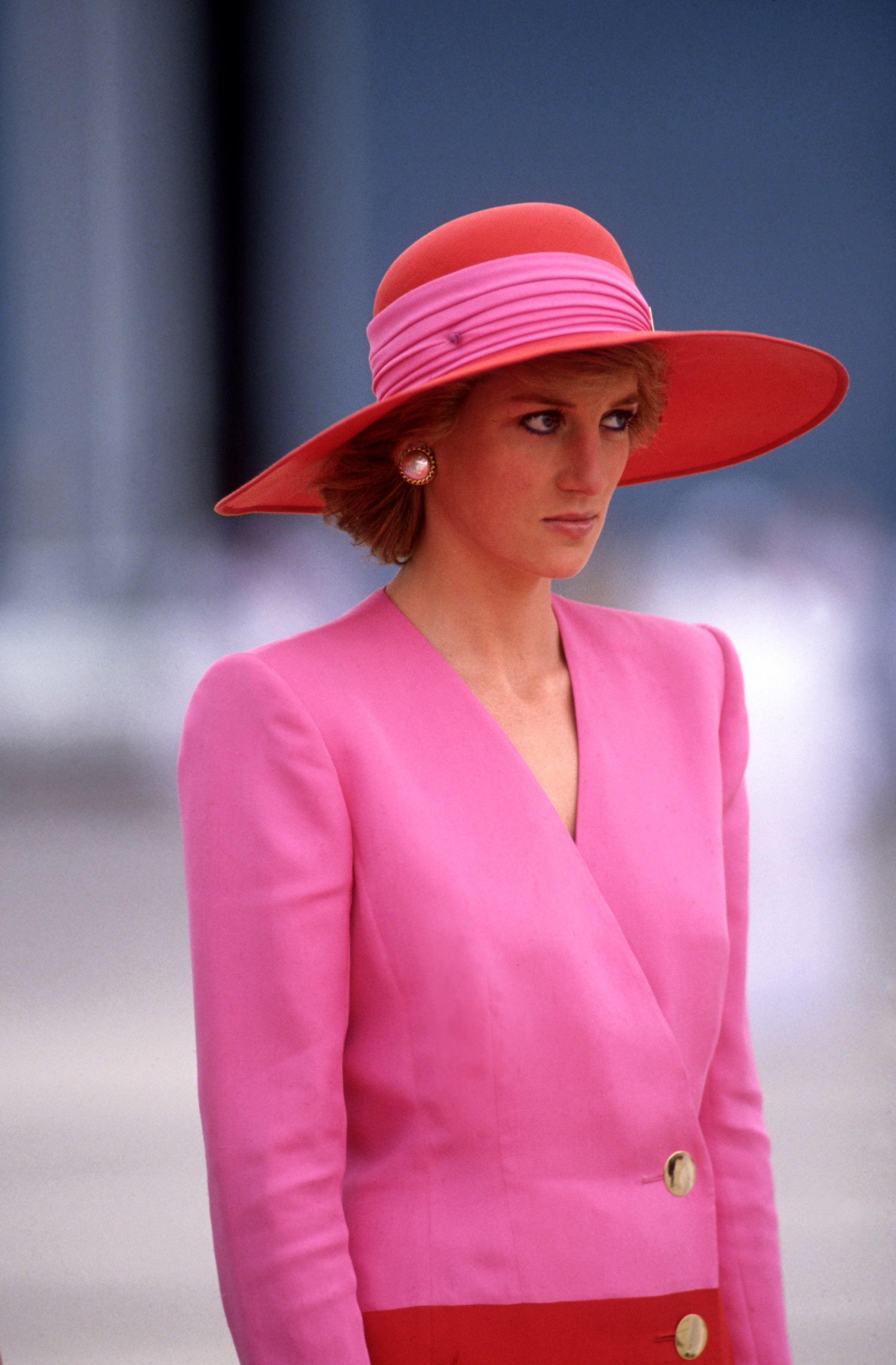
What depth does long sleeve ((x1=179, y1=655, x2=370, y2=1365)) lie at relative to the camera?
87cm

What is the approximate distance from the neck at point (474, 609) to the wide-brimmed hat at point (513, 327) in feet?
0.38

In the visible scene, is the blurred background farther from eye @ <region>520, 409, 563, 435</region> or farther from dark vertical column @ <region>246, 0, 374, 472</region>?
eye @ <region>520, 409, 563, 435</region>

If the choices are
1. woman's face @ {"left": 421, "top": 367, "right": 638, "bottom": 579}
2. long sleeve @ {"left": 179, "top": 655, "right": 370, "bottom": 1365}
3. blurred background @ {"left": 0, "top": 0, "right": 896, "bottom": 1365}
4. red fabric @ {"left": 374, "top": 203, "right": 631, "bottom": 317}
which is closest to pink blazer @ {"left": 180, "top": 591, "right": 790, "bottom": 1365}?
long sleeve @ {"left": 179, "top": 655, "right": 370, "bottom": 1365}

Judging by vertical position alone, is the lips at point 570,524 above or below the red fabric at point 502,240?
below

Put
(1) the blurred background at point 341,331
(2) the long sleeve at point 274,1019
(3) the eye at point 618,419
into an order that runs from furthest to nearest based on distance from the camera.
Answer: (1) the blurred background at point 341,331
(3) the eye at point 618,419
(2) the long sleeve at point 274,1019

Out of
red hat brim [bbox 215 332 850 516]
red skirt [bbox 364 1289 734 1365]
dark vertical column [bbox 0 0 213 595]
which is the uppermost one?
dark vertical column [bbox 0 0 213 595]

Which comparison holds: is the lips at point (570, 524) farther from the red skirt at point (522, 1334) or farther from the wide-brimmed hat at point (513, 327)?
the red skirt at point (522, 1334)

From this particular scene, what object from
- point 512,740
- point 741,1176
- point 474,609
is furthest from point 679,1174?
point 474,609

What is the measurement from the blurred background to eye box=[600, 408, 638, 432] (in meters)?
1.56

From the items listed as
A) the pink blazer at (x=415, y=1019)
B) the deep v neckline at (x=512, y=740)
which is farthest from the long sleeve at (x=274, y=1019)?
the deep v neckline at (x=512, y=740)

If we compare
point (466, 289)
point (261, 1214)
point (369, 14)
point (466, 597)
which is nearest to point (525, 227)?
point (466, 289)

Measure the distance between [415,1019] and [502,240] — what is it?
0.52 meters

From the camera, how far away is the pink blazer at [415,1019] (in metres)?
0.89

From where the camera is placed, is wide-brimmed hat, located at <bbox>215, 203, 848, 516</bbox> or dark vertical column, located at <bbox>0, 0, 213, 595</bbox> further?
dark vertical column, located at <bbox>0, 0, 213, 595</bbox>
